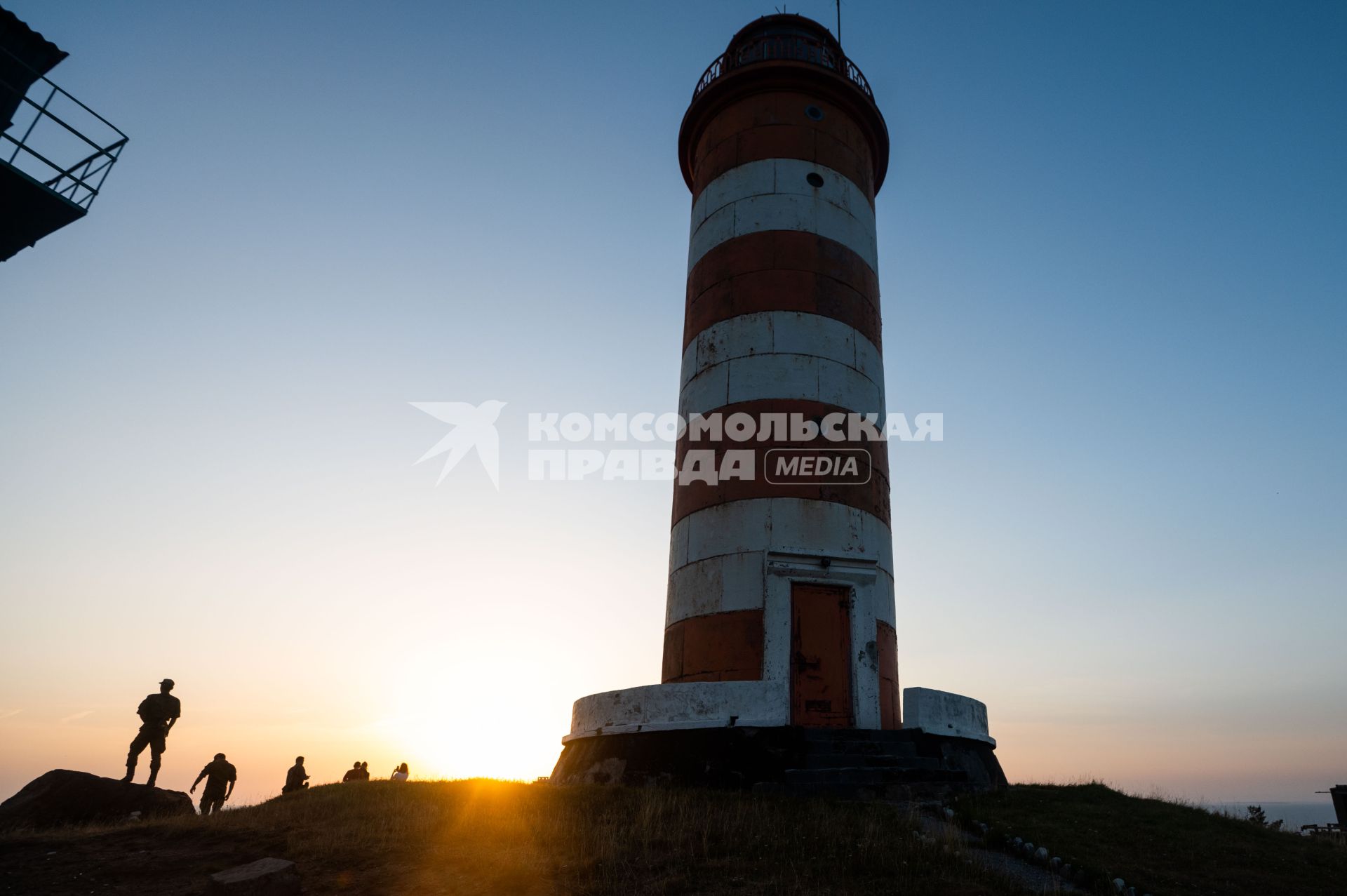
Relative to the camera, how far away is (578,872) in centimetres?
712

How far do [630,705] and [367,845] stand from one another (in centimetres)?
409

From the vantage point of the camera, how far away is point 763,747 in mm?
10453

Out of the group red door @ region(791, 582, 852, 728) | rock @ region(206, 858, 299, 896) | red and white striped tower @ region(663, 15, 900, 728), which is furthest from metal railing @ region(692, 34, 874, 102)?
rock @ region(206, 858, 299, 896)

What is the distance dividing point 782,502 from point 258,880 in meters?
8.03

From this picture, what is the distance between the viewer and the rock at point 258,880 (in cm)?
667

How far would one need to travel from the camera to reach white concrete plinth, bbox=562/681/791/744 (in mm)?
10859

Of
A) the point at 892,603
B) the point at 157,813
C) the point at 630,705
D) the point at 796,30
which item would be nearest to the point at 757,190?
the point at 796,30

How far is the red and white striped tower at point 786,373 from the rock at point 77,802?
8.19 meters

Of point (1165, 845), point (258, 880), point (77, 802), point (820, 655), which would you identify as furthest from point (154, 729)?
point (1165, 845)

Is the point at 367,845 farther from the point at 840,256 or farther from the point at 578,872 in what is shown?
the point at 840,256

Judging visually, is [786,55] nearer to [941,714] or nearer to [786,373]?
[786,373]

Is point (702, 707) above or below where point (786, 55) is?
below

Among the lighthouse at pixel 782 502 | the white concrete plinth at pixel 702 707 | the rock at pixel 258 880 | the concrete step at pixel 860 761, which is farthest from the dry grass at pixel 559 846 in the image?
the lighthouse at pixel 782 502

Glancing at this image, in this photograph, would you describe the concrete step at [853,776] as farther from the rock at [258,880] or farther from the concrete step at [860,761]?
the rock at [258,880]
